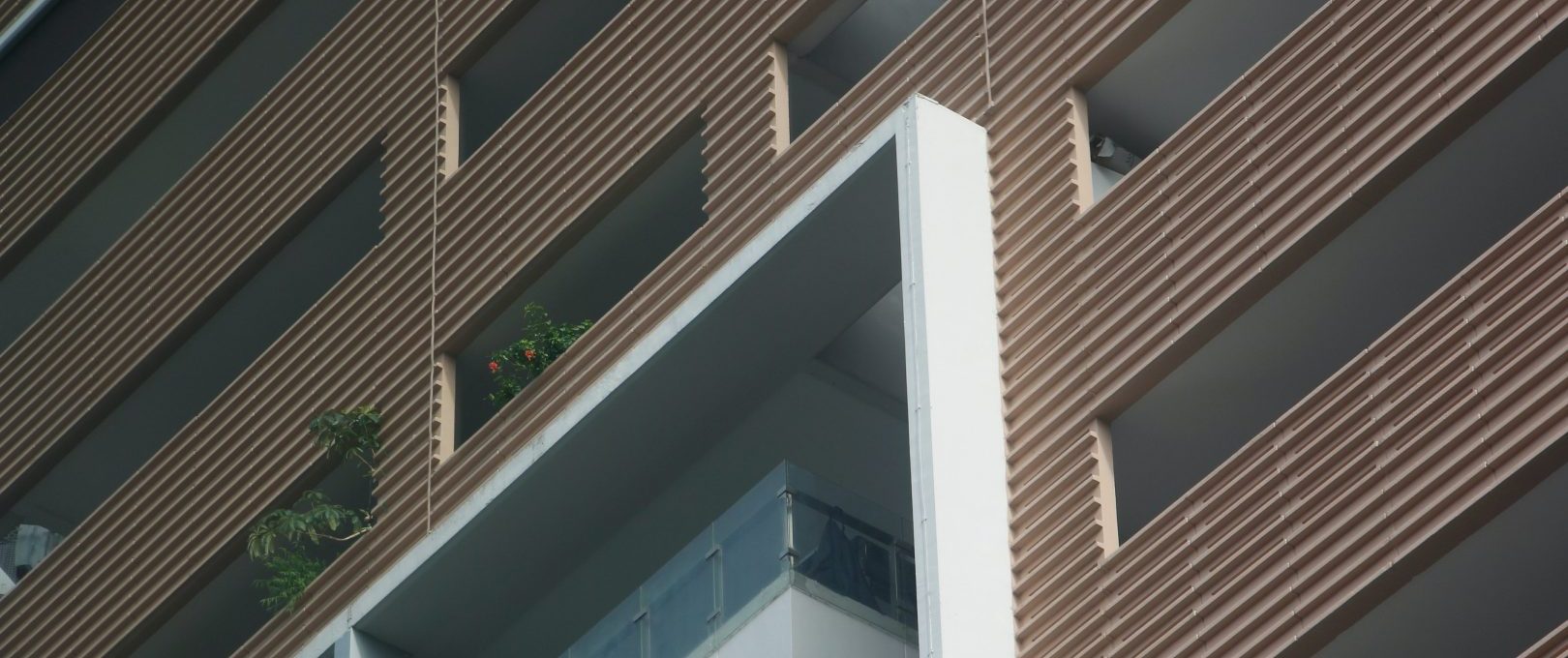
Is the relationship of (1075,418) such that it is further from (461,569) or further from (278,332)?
(278,332)

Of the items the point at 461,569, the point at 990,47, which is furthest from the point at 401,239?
the point at 990,47

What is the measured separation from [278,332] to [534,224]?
5.36 m

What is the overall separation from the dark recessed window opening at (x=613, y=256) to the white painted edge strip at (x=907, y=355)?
143 cm

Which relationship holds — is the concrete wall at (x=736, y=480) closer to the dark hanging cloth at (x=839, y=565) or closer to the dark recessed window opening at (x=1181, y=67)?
the dark recessed window opening at (x=1181, y=67)

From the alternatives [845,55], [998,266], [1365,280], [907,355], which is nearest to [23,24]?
[845,55]

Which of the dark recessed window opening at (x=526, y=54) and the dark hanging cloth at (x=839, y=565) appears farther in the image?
the dark recessed window opening at (x=526, y=54)

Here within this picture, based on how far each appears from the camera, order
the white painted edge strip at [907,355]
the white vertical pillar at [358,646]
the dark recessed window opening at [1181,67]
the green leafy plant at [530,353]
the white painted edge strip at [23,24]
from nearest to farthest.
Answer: the white painted edge strip at [907,355] → the dark recessed window opening at [1181,67] → the green leafy plant at [530,353] → the white vertical pillar at [358,646] → the white painted edge strip at [23,24]

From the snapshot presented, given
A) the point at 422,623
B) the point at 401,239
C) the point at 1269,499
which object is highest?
the point at 401,239

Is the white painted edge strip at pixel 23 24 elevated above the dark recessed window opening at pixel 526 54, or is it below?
above

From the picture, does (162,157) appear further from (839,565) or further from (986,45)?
(839,565)

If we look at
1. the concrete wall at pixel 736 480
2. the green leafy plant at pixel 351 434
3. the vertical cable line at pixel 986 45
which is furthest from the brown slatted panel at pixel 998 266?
the concrete wall at pixel 736 480

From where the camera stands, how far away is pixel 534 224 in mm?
21969

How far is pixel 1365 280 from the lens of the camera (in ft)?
54.8

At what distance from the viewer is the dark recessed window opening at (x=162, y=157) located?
27.4 metres
